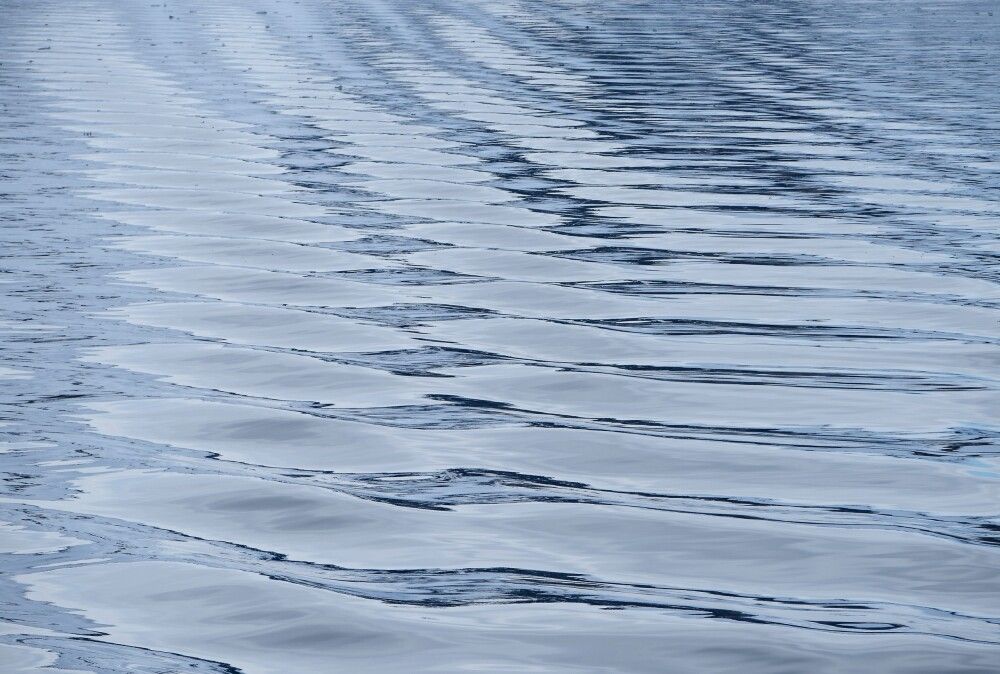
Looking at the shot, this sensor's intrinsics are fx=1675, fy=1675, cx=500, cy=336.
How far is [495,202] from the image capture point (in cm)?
788

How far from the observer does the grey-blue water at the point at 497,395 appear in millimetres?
3135

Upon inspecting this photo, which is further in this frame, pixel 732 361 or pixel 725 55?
pixel 725 55

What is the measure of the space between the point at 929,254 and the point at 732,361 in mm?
1984

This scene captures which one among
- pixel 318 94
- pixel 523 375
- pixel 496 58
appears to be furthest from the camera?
pixel 496 58

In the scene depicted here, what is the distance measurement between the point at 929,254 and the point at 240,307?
9.17ft

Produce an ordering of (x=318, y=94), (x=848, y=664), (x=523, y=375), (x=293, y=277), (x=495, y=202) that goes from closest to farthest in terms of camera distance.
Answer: (x=848, y=664)
(x=523, y=375)
(x=293, y=277)
(x=495, y=202)
(x=318, y=94)

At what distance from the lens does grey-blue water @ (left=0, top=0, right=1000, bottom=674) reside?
10.3ft

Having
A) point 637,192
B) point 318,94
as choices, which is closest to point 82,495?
point 637,192

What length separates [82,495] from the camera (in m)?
3.79

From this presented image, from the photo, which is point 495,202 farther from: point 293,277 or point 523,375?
point 523,375

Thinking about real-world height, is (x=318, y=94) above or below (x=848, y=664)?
below

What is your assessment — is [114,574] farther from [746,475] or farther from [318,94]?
[318,94]

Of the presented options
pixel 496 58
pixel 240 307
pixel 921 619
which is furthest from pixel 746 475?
pixel 496 58

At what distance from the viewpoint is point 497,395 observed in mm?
4715
